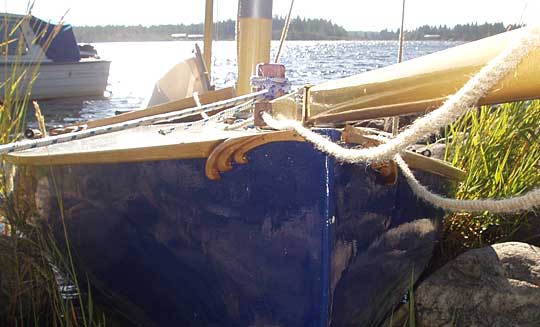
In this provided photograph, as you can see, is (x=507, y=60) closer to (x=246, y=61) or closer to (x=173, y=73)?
(x=246, y=61)

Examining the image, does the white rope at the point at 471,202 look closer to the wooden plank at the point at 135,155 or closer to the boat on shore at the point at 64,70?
the wooden plank at the point at 135,155

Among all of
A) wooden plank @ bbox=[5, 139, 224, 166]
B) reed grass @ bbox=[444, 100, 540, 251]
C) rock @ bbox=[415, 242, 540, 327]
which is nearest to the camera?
wooden plank @ bbox=[5, 139, 224, 166]

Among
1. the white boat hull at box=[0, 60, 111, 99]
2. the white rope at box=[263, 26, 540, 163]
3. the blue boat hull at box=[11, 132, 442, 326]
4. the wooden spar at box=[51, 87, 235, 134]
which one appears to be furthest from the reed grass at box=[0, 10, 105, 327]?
the white boat hull at box=[0, 60, 111, 99]

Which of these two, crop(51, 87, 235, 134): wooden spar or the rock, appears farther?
crop(51, 87, 235, 134): wooden spar

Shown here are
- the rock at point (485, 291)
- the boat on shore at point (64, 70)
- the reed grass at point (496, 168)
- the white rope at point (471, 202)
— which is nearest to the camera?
the white rope at point (471, 202)

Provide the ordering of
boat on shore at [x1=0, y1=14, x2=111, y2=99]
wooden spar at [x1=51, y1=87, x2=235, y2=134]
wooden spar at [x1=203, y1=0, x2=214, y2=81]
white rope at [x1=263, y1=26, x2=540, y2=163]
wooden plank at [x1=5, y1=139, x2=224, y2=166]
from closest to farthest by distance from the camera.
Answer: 1. white rope at [x1=263, y1=26, x2=540, y2=163]
2. wooden plank at [x1=5, y1=139, x2=224, y2=166]
3. wooden spar at [x1=51, y1=87, x2=235, y2=134]
4. wooden spar at [x1=203, y1=0, x2=214, y2=81]
5. boat on shore at [x1=0, y1=14, x2=111, y2=99]

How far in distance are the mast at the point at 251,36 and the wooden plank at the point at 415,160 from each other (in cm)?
266

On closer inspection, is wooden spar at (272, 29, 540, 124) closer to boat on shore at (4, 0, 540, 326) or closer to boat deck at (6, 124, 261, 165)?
boat on shore at (4, 0, 540, 326)

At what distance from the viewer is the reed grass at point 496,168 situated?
157 inches

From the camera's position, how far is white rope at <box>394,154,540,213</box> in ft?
7.20

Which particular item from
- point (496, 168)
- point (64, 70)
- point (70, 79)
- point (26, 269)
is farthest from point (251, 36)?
point (70, 79)

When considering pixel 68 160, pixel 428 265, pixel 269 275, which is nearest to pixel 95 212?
pixel 68 160

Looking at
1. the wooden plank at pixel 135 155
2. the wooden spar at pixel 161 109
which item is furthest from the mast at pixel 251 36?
the wooden plank at pixel 135 155

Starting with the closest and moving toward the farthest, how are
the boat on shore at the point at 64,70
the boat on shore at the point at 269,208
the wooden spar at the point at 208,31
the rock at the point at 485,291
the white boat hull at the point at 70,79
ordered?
the boat on shore at the point at 269,208
the rock at the point at 485,291
the wooden spar at the point at 208,31
the boat on shore at the point at 64,70
the white boat hull at the point at 70,79
